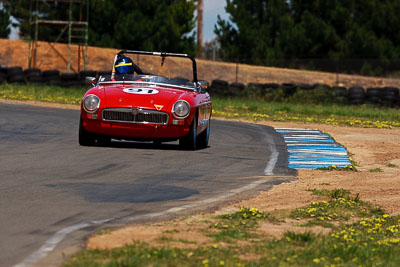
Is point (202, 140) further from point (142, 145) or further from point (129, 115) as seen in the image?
point (129, 115)

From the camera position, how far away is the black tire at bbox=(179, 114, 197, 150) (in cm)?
1244

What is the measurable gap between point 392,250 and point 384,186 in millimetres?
3807

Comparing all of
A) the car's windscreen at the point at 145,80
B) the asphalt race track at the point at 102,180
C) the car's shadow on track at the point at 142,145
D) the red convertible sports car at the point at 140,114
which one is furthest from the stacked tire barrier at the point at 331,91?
the red convertible sports car at the point at 140,114

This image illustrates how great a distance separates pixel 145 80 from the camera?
13234 mm

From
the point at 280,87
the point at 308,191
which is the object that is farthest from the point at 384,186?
the point at 280,87

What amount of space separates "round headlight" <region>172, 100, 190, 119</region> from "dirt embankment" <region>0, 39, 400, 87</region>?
35071mm

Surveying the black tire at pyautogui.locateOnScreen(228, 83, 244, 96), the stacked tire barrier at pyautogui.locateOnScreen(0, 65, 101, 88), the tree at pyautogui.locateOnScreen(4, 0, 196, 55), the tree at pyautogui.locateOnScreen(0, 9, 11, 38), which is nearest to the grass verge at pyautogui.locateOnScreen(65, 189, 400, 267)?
the stacked tire barrier at pyautogui.locateOnScreen(0, 65, 101, 88)

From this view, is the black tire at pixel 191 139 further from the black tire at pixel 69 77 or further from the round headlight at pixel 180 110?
the black tire at pixel 69 77

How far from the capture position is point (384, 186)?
385 inches

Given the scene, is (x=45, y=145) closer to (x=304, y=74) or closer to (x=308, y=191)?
(x=308, y=191)

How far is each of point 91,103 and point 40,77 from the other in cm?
2266

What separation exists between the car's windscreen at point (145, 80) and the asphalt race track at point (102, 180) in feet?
3.45

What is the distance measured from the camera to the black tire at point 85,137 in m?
12.4

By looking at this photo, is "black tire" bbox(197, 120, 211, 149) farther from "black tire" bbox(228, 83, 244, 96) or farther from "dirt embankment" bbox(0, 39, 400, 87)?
"dirt embankment" bbox(0, 39, 400, 87)
